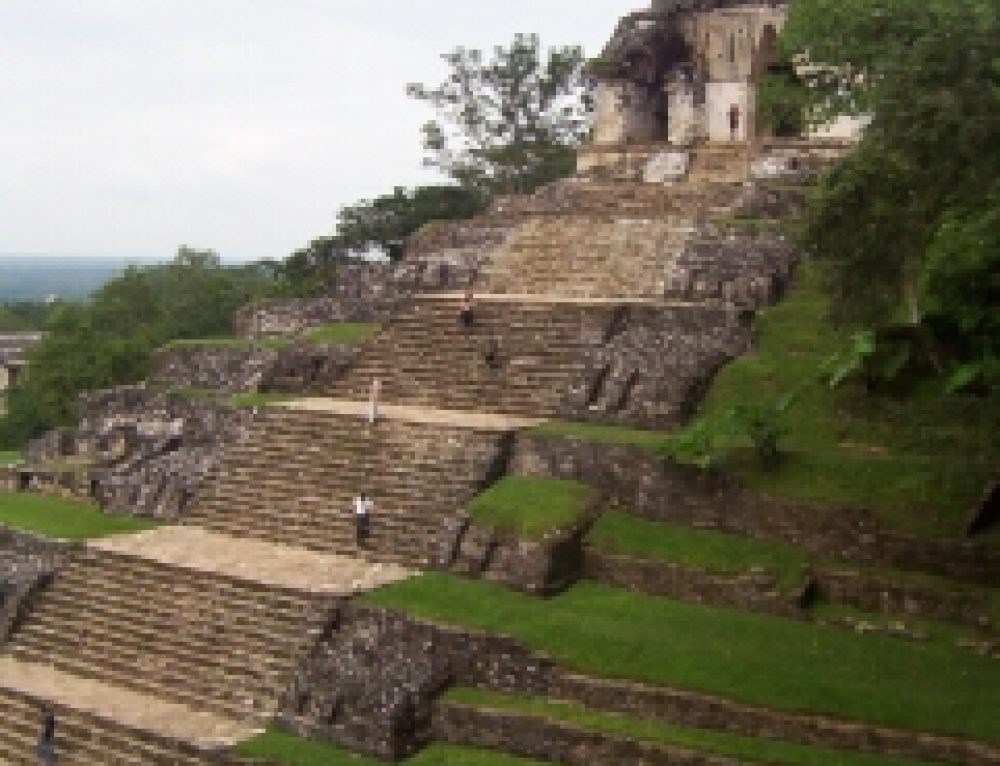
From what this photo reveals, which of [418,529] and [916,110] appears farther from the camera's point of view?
[418,529]

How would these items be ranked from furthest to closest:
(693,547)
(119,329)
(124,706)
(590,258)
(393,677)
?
(119,329), (590,258), (693,547), (124,706), (393,677)

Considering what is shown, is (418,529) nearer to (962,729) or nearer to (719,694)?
(719,694)

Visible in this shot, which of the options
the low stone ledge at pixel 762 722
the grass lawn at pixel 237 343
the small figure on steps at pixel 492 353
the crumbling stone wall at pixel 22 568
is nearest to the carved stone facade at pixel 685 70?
the grass lawn at pixel 237 343

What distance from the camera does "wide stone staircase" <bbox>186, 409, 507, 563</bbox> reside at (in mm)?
16047

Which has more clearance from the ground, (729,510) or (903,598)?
(729,510)

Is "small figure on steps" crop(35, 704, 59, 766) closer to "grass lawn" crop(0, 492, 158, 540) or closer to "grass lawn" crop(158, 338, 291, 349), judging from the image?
"grass lawn" crop(0, 492, 158, 540)

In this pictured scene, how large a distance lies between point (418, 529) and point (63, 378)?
Answer: 19.5 m

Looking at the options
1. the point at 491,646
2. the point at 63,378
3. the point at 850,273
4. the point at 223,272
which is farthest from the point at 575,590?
the point at 223,272

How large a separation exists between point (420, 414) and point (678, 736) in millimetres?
7785

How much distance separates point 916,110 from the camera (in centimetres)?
1102

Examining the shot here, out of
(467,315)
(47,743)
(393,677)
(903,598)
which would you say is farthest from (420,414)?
(903,598)

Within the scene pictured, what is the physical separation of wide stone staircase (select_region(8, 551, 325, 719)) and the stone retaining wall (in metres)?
3.62

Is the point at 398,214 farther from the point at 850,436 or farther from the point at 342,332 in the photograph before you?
the point at 850,436

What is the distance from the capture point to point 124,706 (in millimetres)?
13656
